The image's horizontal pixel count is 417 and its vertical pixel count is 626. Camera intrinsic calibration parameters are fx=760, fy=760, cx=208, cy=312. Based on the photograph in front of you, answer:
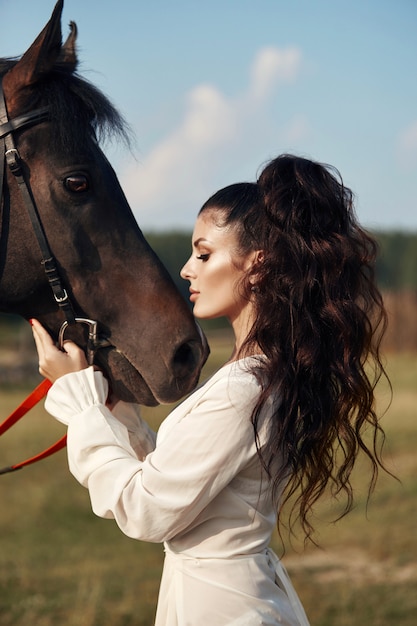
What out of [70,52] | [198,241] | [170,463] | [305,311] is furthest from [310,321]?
[70,52]

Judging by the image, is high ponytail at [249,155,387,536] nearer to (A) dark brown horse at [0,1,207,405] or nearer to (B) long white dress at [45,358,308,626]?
(B) long white dress at [45,358,308,626]

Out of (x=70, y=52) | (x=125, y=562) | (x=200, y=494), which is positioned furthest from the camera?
(x=125, y=562)

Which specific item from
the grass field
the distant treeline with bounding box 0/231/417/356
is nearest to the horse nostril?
the grass field

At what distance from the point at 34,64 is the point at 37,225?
1.39 ft

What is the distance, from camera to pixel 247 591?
164 cm

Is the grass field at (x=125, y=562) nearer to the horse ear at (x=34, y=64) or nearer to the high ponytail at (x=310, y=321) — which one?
the high ponytail at (x=310, y=321)

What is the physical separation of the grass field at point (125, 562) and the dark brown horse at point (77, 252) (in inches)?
64.9

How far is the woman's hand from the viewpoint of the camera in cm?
181

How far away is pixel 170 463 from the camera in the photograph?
1638 millimetres

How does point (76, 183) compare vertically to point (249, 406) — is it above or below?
above

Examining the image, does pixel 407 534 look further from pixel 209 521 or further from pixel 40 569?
pixel 209 521

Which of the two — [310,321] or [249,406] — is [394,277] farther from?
[249,406]

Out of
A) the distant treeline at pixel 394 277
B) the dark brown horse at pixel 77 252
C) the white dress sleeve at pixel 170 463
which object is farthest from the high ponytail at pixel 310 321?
the distant treeline at pixel 394 277

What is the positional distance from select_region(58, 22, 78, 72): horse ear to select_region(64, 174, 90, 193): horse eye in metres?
0.38
